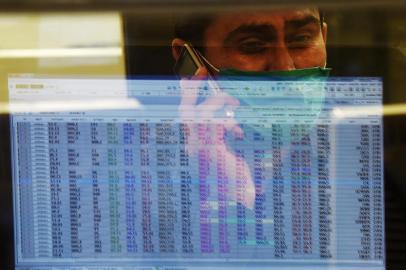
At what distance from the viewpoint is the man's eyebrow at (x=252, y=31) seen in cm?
94

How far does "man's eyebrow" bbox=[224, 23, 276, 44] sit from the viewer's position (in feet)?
3.09

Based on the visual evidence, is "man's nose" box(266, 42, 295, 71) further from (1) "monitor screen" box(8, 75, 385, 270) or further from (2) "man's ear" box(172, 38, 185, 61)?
(2) "man's ear" box(172, 38, 185, 61)

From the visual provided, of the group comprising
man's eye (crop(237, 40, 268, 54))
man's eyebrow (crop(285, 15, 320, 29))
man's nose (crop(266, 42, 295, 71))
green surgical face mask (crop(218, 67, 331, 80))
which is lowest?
green surgical face mask (crop(218, 67, 331, 80))

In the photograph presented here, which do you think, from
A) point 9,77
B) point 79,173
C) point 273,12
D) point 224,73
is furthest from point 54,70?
point 273,12

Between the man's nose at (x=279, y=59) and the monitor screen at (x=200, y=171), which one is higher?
the man's nose at (x=279, y=59)

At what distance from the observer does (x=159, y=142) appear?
893mm

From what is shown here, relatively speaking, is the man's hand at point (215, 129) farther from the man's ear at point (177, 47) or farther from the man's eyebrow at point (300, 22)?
the man's eyebrow at point (300, 22)

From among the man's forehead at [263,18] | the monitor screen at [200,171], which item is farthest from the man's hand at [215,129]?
the man's forehead at [263,18]

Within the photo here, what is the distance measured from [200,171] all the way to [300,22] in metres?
0.31

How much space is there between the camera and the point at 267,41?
0.94 metres

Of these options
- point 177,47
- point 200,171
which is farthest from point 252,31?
point 200,171

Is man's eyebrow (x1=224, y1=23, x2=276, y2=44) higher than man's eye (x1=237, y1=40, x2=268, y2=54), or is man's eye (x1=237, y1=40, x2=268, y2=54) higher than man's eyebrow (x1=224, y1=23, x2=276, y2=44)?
man's eyebrow (x1=224, y1=23, x2=276, y2=44)

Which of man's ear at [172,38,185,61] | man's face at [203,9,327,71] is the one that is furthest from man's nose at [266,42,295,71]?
man's ear at [172,38,185,61]

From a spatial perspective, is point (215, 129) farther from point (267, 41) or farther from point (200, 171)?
point (267, 41)
